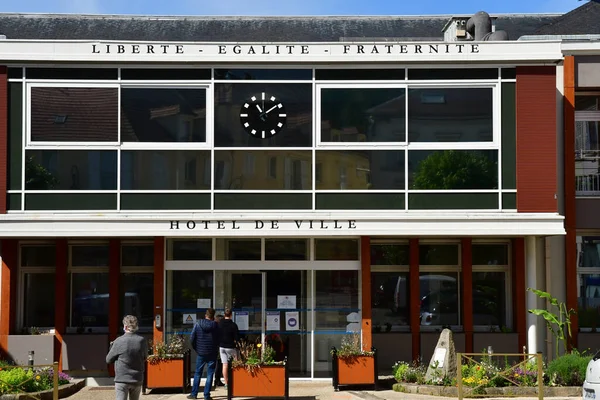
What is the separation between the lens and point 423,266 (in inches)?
874

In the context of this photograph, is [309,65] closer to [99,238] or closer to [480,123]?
[480,123]

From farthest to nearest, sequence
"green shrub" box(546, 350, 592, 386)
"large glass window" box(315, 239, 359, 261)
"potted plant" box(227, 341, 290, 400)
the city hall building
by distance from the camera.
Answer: "large glass window" box(315, 239, 359, 261)
the city hall building
"green shrub" box(546, 350, 592, 386)
"potted plant" box(227, 341, 290, 400)

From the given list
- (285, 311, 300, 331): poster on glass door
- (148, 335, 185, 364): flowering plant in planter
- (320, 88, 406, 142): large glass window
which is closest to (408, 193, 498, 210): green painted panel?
(320, 88, 406, 142): large glass window

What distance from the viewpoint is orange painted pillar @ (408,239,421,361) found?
70.9ft

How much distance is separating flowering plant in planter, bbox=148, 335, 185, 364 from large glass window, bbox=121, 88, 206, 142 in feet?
13.2

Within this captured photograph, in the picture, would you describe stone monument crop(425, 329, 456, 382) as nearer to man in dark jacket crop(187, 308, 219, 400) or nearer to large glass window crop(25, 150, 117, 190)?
man in dark jacket crop(187, 308, 219, 400)

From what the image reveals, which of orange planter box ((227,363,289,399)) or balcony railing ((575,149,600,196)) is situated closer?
orange planter box ((227,363,289,399))

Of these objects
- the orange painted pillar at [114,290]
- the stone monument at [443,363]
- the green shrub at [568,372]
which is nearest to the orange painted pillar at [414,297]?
the stone monument at [443,363]

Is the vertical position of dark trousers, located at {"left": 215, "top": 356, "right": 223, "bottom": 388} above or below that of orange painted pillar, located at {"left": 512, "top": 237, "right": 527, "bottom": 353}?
below

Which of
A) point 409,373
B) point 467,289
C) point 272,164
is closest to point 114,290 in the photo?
point 272,164

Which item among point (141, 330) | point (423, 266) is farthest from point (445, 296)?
point (141, 330)

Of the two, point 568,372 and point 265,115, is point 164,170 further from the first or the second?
point 568,372

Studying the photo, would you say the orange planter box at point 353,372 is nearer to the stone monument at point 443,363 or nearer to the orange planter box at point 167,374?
the stone monument at point 443,363

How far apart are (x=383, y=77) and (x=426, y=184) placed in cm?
231
